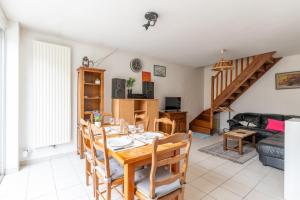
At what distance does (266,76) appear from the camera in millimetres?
4910

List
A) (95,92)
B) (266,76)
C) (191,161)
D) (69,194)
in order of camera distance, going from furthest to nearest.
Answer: (266,76)
(95,92)
(191,161)
(69,194)

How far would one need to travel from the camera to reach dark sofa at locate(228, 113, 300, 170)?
2.70 meters

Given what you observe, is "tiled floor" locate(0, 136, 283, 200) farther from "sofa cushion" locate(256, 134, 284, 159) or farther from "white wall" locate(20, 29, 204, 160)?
"white wall" locate(20, 29, 204, 160)

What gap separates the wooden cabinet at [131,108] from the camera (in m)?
3.67

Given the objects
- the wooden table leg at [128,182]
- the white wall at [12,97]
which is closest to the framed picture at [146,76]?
the white wall at [12,97]

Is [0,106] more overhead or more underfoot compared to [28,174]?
more overhead

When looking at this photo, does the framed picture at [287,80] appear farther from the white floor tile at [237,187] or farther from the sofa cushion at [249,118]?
the white floor tile at [237,187]

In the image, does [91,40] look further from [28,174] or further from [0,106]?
[28,174]

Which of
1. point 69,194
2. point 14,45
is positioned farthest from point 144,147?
point 14,45

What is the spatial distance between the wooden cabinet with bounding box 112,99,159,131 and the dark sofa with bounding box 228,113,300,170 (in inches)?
94.5

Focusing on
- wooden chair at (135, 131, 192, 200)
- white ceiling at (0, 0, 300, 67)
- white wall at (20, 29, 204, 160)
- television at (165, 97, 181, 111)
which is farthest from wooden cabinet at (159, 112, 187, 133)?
wooden chair at (135, 131, 192, 200)

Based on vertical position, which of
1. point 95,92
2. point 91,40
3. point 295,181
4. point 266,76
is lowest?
point 295,181

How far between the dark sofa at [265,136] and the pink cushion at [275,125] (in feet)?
0.58

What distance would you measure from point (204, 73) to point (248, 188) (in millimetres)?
4817
